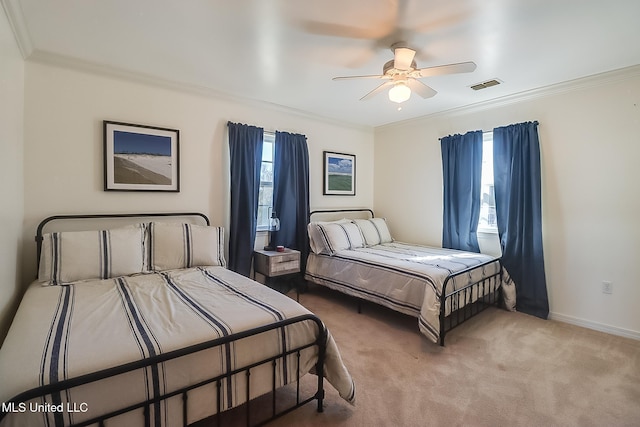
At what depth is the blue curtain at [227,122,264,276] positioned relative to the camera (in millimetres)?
3395

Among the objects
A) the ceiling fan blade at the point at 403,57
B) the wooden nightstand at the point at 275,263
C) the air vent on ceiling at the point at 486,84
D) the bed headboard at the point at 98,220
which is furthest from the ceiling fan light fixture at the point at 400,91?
the bed headboard at the point at 98,220

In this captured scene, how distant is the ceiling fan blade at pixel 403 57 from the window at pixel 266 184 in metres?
1.93

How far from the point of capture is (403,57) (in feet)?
7.20

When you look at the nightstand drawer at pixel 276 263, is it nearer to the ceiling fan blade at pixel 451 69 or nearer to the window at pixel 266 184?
the window at pixel 266 184

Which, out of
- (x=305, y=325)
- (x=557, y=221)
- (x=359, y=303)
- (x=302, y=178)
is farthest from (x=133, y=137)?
(x=557, y=221)

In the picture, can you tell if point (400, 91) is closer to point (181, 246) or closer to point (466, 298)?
point (466, 298)

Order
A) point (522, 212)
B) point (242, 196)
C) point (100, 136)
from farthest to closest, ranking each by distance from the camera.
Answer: point (242, 196) < point (522, 212) < point (100, 136)

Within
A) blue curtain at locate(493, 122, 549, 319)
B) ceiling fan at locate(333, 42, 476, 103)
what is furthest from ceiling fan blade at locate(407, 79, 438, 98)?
blue curtain at locate(493, 122, 549, 319)

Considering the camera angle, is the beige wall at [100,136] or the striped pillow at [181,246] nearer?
the beige wall at [100,136]

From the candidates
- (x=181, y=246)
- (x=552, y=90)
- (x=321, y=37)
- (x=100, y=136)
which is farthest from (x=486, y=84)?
(x=100, y=136)

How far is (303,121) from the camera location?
411 centimetres

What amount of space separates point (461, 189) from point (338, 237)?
162cm

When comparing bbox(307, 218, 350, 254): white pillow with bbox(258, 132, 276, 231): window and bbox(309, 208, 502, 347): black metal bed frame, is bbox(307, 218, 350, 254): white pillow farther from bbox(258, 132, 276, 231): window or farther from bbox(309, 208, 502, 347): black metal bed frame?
bbox(309, 208, 502, 347): black metal bed frame

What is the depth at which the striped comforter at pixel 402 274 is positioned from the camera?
2.60 m
